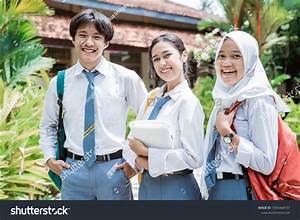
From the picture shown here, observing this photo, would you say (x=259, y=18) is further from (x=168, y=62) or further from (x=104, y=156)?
(x=104, y=156)

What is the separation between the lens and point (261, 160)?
137 centimetres

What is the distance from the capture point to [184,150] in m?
1.44

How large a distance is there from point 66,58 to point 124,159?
2.57 ft

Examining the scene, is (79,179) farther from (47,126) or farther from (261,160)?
(261,160)

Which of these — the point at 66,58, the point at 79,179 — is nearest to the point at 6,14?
the point at 66,58

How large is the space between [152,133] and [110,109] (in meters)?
0.22

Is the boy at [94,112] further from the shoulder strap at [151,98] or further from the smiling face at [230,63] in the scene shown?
the smiling face at [230,63]

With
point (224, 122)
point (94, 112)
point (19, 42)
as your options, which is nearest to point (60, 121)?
point (94, 112)

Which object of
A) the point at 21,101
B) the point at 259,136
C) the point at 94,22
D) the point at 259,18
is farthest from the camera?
the point at 21,101

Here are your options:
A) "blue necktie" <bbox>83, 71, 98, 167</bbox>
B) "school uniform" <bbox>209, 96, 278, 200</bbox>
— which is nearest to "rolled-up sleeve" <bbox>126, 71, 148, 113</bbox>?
"blue necktie" <bbox>83, 71, 98, 167</bbox>

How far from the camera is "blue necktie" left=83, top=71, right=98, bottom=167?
159cm

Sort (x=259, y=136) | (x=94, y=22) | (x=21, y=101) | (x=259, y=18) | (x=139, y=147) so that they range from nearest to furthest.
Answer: (x=259, y=136) < (x=139, y=147) < (x=94, y=22) < (x=259, y=18) < (x=21, y=101)

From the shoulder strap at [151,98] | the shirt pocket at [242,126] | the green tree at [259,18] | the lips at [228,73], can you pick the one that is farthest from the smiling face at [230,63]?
the green tree at [259,18]

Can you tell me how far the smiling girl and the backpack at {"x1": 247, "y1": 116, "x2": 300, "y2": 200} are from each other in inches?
6.9
